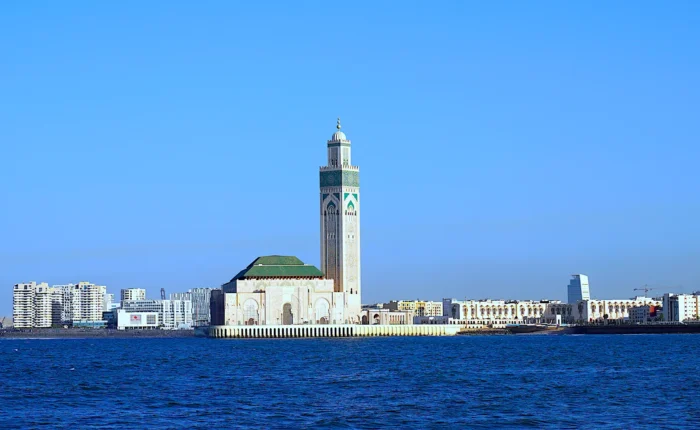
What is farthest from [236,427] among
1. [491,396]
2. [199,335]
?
[199,335]

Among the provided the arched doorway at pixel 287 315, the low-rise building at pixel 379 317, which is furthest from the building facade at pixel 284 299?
the low-rise building at pixel 379 317

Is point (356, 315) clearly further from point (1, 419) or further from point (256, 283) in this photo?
point (1, 419)

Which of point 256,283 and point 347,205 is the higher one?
point 347,205

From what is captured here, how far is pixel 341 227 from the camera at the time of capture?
162 metres

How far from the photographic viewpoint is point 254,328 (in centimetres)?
15662

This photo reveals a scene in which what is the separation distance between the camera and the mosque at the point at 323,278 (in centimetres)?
15925

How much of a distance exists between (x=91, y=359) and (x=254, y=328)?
62.1m

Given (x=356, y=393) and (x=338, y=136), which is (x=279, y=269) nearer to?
(x=338, y=136)

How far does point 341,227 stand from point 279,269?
9.60m

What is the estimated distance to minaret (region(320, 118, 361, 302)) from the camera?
163 metres

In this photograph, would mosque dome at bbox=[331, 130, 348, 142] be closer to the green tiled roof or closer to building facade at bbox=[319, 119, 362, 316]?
building facade at bbox=[319, 119, 362, 316]

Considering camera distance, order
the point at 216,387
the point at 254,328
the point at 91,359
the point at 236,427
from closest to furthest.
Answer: the point at 236,427 → the point at 216,387 → the point at 91,359 → the point at 254,328

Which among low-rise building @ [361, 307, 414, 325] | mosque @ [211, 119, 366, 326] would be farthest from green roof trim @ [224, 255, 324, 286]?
low-rise building @ [361, 307, 414, 325]

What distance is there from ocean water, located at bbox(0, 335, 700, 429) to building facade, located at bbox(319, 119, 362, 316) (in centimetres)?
7560
